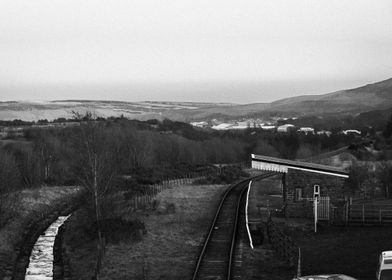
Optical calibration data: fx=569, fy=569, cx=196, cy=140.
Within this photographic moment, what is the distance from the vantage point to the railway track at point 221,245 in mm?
18844

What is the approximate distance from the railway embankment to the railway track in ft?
22.0

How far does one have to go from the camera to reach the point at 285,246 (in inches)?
797

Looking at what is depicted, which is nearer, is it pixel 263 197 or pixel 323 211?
pixel 323 211

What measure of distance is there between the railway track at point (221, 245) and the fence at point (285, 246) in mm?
1606

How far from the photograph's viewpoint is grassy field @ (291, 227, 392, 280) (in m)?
18.4

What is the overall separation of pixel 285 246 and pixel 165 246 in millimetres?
5488

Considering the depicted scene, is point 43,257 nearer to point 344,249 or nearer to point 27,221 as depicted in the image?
point 27,221

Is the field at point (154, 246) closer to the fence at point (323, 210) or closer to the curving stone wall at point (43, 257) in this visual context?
the curving stone wall at point (43, 257)

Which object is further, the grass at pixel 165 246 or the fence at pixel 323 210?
the fence at pixel 323 210

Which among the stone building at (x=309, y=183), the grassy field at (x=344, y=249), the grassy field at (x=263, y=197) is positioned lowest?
the grassy field at (x=263, y=197)

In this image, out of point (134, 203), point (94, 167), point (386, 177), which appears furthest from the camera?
point (386, 177)

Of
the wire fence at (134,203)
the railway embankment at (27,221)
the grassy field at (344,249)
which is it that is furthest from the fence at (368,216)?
the railway embankment at (27,221)

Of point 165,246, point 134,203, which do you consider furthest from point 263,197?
point 165,246

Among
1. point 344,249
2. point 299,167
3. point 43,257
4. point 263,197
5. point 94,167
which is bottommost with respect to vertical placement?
point 263,197
